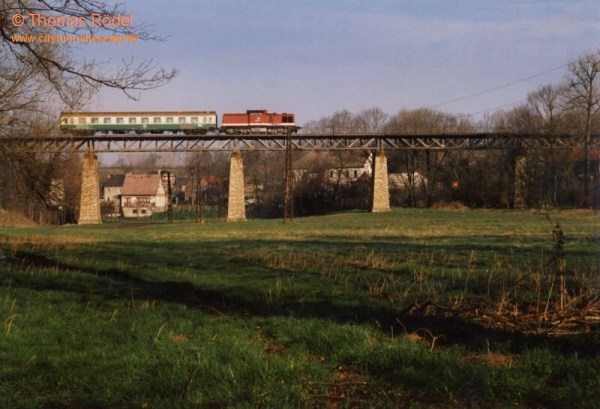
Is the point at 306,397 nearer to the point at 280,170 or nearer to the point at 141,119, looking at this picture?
the point at 141,119

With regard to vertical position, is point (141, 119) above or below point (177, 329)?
above

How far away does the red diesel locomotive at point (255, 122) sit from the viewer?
63.2m

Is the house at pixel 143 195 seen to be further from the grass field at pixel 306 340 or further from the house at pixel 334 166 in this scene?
the grass field at pixel 306 340

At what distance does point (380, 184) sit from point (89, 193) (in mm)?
31882

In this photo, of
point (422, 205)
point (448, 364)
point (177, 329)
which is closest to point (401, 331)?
point (448, 364)

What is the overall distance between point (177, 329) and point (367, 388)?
9.45 ft

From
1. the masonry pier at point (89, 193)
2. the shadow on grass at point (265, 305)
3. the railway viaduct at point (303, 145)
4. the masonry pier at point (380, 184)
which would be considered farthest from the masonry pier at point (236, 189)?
the shadow on grass at point (265, 305)

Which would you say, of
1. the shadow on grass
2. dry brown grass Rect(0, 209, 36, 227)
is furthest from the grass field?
dry brown grass Rect(0, 209, 36, 227)

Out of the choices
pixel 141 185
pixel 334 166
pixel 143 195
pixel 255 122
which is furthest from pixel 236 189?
pixel 141 185

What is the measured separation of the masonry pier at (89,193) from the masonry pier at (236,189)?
14203 mm

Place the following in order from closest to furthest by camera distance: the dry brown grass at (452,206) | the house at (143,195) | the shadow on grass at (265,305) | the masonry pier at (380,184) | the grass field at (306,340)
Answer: the grass field at (306,340), the shadow on grass at (265,305), the dry brown grass at (452,206), the masonry pier at (380,184), the house at (143,195)

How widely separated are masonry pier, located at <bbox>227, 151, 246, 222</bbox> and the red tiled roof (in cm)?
5279

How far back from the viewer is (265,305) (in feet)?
27.3

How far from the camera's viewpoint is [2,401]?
4645 millimetres
